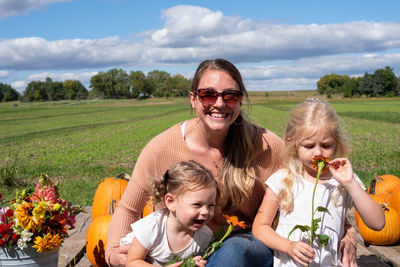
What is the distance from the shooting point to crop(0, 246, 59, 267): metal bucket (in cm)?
293

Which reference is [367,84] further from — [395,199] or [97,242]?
[97,242]

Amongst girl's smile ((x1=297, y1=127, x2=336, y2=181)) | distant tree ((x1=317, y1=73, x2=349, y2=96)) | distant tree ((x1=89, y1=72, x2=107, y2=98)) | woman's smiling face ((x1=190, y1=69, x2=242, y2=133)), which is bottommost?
distant tree ((x1=317, y1=73, x2=349, y2=96))

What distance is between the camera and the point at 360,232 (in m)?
4.59

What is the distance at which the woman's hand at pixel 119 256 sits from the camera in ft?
9.53

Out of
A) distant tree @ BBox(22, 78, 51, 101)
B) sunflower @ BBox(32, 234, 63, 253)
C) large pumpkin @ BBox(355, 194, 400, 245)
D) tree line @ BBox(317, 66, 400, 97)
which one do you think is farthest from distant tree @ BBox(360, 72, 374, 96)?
sunflower @ BBox(32, 234, 63, 253)

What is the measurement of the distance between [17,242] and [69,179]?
19.7 ft

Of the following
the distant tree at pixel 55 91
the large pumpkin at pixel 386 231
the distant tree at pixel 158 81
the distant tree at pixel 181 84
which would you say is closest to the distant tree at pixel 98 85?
the distant tree at pixel 158 81

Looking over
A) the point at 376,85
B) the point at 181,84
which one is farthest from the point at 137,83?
the point at 181,84

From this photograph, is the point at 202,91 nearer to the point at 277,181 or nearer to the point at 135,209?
the point at 277,181

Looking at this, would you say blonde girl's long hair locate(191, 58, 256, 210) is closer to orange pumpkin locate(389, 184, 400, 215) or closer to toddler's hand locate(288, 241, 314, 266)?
toddler's hand locate(288, 241, 314, 266)

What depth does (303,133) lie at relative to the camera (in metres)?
2.76

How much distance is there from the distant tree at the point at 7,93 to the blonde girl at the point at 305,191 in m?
133

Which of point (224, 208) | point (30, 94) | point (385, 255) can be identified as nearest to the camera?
point (224, 208)

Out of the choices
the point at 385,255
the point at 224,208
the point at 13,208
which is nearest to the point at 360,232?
the point at 385,255
